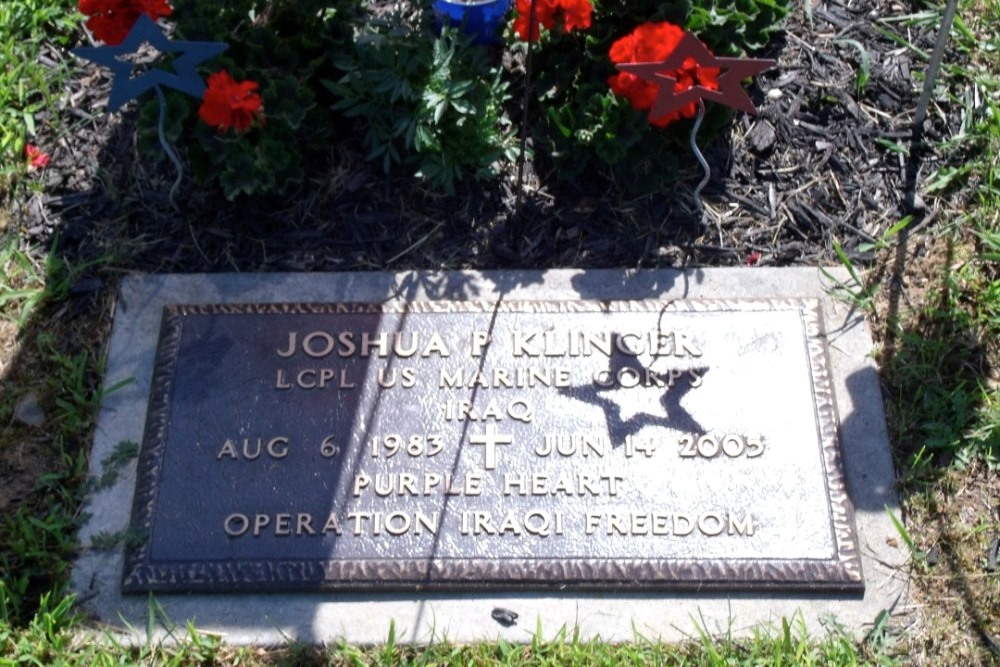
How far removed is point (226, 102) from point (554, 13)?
3.38 ft

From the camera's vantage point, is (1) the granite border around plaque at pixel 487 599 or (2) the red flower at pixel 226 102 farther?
(2) the red flower at pixel 226 102

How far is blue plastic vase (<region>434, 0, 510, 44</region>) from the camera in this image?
3443mm

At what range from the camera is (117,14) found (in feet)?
10.4

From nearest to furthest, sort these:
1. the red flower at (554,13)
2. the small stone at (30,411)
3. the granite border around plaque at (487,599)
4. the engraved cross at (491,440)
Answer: the granite border around plaque at (487,599) < the engraved cross at (491,440) < the small stone at (30,411) < the red flower at (554,13)

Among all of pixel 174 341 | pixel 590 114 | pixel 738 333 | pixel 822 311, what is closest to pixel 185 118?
pixel 174 341

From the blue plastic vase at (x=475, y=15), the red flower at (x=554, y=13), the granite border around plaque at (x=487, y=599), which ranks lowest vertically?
the granite border around plaque at (x=487, y=599)

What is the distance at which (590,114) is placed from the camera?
319 cm

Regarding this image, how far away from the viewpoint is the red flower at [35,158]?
137 inches

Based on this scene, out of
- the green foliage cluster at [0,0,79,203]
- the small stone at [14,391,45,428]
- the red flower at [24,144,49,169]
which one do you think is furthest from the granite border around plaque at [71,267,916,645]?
the green foliage cluster at [0,0,79,203]

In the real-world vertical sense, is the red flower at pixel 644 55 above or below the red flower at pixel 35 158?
above

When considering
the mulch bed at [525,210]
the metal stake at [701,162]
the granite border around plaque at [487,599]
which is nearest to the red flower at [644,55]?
the metal stake at [701,162]

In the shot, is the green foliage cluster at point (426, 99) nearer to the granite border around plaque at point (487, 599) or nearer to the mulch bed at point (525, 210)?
the mulch bed at point (525, 210)

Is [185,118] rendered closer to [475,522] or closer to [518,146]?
[518,146]

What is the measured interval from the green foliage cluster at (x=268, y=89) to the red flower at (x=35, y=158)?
53 centimetres
